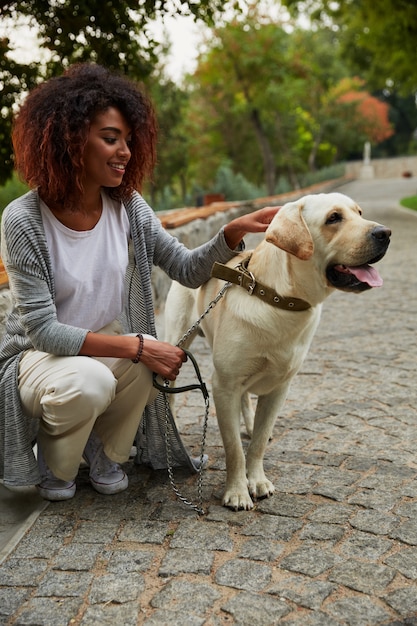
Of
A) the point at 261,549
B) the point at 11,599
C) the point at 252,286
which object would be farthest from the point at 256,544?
the point at 252,286

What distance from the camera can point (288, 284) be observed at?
2.82 m

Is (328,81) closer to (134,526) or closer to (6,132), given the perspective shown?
(6,132)

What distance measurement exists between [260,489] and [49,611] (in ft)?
3.73

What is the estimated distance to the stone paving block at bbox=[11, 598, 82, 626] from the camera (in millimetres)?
2168

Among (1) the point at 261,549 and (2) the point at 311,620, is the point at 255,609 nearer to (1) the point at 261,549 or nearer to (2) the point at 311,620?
(2) the point at 311,620

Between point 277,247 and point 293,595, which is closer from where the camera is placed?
point 293,595

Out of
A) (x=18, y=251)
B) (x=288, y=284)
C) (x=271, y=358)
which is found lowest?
(x=271, y=358)

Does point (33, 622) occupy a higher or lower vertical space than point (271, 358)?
lower

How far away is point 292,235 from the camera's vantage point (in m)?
2.61

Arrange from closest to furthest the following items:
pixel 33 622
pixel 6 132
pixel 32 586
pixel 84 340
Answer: pixel 33 622 < pixel 32 586 < pixel 84 340 < pixel 6 132

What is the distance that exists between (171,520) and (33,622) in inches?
32.1

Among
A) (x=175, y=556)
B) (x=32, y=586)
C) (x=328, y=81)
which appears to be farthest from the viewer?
(x=328, y=81)

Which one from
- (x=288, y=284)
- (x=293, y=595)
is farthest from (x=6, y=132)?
(x=293, y=595)

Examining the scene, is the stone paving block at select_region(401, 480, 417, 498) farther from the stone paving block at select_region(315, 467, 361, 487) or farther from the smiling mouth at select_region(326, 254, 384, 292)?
the smiling mouth at select_region(326, 254, 384, 292)
